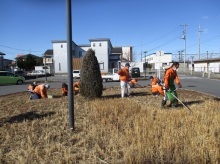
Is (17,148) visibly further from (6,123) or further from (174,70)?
(174,70)

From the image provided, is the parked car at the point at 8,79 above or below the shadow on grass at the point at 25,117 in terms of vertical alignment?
above

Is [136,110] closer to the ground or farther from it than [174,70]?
closer to the ground

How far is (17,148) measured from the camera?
204 inches

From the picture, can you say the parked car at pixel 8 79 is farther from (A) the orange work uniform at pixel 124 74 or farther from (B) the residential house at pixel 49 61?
(B) the residential house at pixel 49 61

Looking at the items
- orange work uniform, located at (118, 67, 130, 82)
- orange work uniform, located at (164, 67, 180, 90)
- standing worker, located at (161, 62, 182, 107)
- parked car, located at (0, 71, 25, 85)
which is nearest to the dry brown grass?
standing worker, located at (161, 62, 182, 107)

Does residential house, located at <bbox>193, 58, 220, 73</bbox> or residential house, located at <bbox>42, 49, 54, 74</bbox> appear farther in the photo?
residential house, located at <bbox>42, 49, 54, 74</bbox>

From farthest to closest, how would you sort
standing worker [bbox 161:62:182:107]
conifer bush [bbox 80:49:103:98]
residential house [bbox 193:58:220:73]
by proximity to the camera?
residential house [bbox 193:58:220:73], conifer bush [bbox 80:49:103:98], standing worker [bbox 161:62:182:107]

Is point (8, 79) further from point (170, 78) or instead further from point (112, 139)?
point (112, 139)

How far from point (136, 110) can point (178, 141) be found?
3254 millimetres

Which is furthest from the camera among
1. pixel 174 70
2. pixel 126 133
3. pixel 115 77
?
pixel 115 77

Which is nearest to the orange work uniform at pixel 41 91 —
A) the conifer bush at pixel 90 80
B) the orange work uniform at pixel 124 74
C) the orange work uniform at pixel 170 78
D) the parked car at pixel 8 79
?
the conifer bush at pixel 90 80

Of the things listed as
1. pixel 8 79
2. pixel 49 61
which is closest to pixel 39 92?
pixel 8 79

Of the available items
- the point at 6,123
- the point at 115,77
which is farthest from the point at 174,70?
the point at 115,77

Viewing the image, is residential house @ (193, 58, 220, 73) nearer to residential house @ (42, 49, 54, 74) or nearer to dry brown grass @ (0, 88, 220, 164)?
residential house @ (42, 49, 54, 74)
